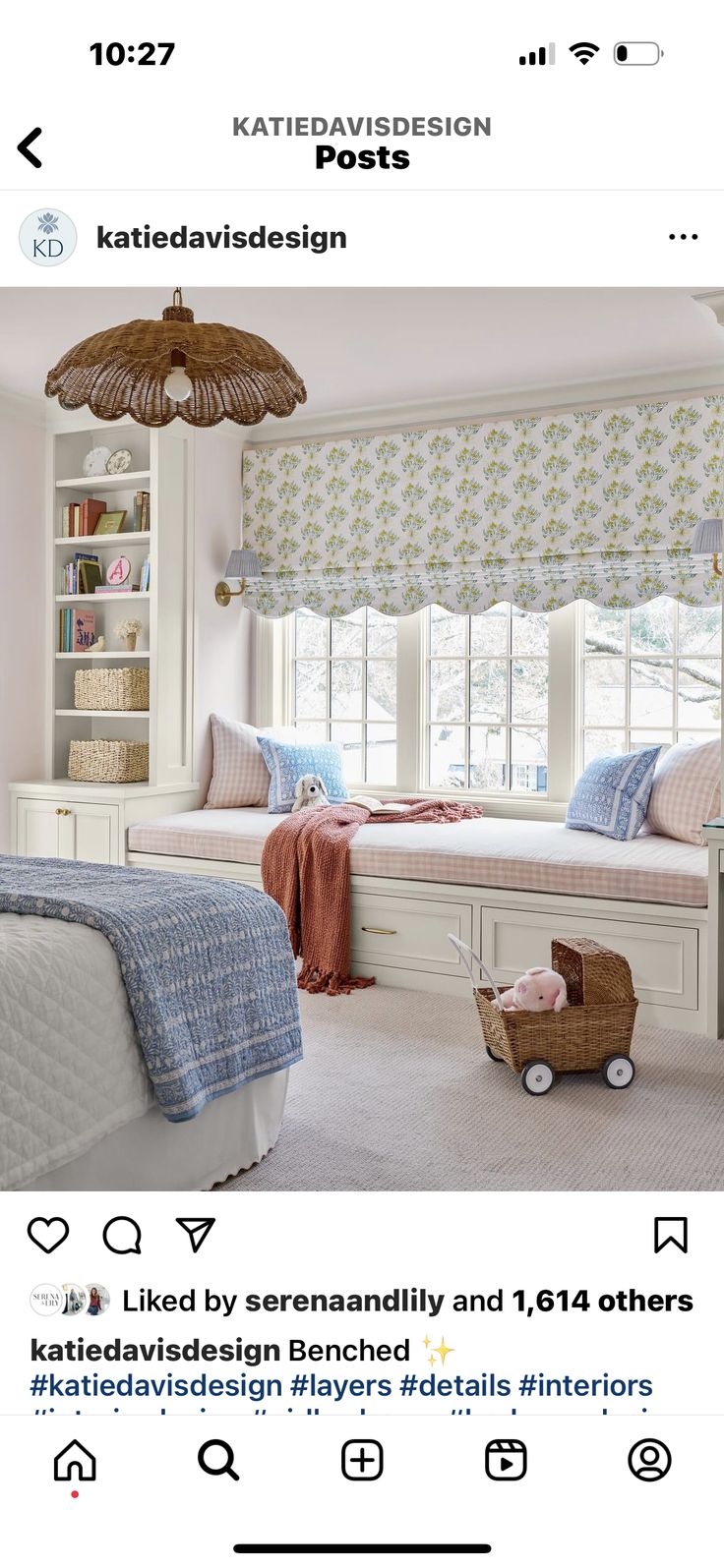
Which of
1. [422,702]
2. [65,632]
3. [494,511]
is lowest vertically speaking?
[422,702]

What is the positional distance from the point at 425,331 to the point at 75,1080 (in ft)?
9.44

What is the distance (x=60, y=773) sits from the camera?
5078mm

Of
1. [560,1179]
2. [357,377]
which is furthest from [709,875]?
[357,377]

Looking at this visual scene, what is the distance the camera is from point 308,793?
461 cm

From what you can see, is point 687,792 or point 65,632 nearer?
point 687,792

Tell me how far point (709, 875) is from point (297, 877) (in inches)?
58.2

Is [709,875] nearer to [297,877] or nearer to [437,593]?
[297,877]

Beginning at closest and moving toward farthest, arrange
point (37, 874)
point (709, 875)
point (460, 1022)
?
point (37, 874), point (709, 875), point (460, 1022)

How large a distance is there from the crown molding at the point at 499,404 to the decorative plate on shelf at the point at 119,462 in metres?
0.63

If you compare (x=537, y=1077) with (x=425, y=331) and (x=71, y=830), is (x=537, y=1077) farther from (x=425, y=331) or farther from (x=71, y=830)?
(x=71, y=830)
